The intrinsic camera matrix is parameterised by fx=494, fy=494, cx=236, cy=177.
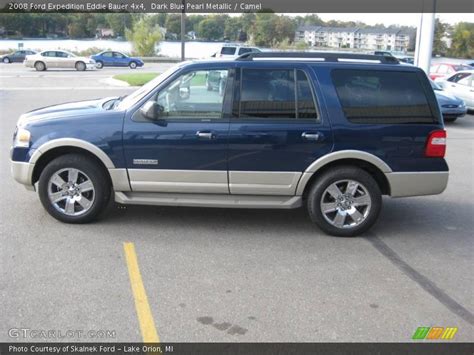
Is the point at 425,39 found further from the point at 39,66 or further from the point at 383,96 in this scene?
the point at 39,66

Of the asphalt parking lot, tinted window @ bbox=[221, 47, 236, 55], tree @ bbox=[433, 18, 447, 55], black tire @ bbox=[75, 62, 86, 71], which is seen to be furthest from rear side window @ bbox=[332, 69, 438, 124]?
tree @ bbox=[433, 18, 447, 55]

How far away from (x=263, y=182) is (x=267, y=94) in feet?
3.07

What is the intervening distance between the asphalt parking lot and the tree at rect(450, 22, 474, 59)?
54994mm

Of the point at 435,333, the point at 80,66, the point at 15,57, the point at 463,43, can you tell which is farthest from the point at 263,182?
the point at 463,43

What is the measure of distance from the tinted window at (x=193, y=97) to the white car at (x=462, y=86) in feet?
44.7

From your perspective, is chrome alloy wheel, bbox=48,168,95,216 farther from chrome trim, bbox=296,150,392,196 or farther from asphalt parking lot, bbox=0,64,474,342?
chrome trim, bbox=296,150,392,196

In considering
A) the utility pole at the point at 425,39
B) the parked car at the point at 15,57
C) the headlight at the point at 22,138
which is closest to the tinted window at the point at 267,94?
the headlight at the point at 22,138

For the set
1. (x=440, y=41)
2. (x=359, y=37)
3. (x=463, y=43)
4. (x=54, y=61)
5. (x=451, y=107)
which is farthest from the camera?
(x=463, y=43)

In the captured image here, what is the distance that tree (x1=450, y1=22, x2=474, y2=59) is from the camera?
54.7 meters

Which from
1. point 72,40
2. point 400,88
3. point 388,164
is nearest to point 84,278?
point 388,164

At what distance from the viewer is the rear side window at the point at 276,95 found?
17.1ft

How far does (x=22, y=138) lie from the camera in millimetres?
5348
